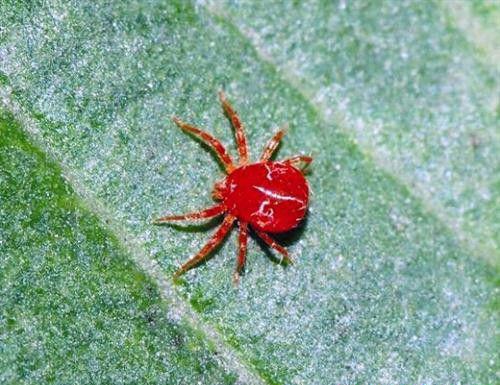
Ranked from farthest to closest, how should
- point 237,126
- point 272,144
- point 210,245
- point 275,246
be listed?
point 272,144 < point 237,126 < point 275,246 < point 210,245

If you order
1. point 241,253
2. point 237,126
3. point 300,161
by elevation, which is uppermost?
point 237,126

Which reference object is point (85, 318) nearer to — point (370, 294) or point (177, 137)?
point (177, 137)

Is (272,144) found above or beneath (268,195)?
above

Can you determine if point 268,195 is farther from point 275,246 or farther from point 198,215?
point 198,215

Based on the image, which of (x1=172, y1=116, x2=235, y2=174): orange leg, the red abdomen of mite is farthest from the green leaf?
the red abdomen of mite

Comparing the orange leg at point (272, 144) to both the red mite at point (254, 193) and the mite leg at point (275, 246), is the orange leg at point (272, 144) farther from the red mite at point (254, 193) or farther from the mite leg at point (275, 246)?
the mite leg at point (275, 246)

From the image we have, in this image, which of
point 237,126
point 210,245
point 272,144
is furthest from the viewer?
point 272,144

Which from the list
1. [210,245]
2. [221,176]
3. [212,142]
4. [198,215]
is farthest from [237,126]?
[210,245]
